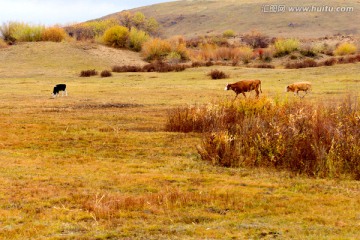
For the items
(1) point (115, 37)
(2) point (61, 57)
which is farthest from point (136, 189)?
(1) point (115, 37)

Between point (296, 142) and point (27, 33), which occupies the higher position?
→ point (27, 33)

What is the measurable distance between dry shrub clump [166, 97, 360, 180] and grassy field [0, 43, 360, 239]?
46cm

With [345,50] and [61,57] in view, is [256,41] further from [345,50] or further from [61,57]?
[61,57]

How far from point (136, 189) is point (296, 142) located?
163 inches

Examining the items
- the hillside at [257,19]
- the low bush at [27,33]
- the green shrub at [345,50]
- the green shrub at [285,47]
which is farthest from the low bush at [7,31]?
the hillside at [257,19]

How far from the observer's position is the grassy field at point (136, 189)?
27.1 ft

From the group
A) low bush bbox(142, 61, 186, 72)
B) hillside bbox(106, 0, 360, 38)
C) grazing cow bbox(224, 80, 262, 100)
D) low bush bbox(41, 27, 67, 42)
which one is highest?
hillside bbox(106, 0, 360, 38)

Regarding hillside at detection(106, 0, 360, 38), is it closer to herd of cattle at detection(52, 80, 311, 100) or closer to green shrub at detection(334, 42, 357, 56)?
green shrub at detection(334, 42, 357, 56)

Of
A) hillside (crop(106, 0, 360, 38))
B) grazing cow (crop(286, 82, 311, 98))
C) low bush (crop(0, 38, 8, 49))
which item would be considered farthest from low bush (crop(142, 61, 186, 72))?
hillside (crop(106, 0, 360, 38))

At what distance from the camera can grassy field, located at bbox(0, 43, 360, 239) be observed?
8266 mm

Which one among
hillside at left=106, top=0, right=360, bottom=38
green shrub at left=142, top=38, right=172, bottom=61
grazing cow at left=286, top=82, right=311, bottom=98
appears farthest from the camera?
hillside at left=106, top=0, right=360, bottom=38

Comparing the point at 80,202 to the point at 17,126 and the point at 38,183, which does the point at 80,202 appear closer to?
the point at 38,183

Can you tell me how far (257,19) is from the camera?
121500 millimetres

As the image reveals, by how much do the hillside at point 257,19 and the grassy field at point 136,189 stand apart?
87554 mm
